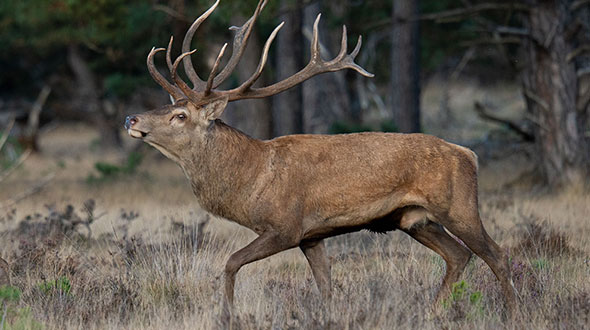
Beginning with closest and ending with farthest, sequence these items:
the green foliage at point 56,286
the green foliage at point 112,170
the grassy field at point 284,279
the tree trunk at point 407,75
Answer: the grassy field at point 284,279 → the green foliage at point 56,286 → the tree trunk at point 407,75 → the green foliage at point 112,170

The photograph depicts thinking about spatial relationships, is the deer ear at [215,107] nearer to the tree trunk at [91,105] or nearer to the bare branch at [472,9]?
the bare branch at [472,9]

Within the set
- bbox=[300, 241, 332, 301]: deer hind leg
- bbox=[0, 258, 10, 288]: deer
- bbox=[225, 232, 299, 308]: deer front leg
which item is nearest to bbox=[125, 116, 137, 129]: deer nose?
bbox=[225, 232, 299, 308]: deer front leg

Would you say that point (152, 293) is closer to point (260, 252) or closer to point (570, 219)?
point (260, 252)

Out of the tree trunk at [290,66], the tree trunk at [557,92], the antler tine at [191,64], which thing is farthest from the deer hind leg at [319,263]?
the tree trunk at [290,66]

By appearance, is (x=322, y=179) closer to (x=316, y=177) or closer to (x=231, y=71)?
(x=316, y=177)

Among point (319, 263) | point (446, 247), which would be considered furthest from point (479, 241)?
point (319, 263)

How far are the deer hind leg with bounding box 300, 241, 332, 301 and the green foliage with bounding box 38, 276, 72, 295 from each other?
174 cm

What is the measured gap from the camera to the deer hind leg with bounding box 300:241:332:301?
6637 millimetres

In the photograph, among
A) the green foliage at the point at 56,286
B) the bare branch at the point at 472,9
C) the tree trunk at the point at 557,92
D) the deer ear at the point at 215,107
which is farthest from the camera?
the tree trunk at the point at 557,92

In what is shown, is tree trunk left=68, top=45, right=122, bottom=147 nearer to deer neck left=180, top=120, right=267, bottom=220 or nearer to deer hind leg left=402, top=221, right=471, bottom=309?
deer neck left=180, top=120, right=267, bottom=220

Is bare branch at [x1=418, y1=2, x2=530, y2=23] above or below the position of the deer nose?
above

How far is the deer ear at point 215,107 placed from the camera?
6.45m

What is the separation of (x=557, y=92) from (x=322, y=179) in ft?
20.7

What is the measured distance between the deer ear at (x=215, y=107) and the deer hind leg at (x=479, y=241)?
71.4 inches
